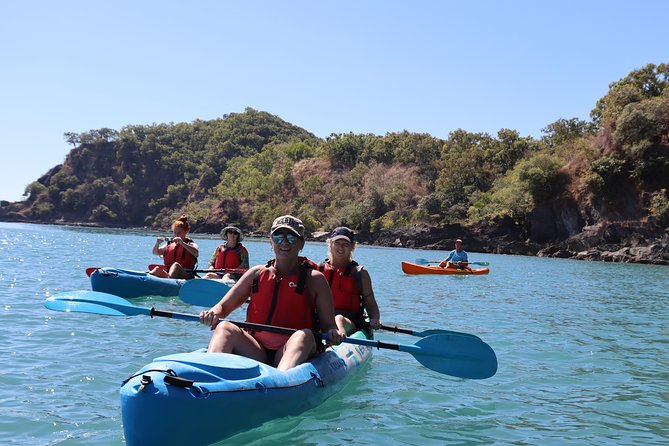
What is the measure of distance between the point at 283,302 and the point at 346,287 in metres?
2.05

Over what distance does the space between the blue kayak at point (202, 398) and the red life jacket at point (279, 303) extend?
530 mm

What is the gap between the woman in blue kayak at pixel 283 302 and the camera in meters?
4.72

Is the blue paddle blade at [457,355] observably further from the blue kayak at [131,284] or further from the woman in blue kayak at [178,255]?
the woman in blue kayak at [178,255]

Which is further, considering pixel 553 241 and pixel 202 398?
pixel 553 241

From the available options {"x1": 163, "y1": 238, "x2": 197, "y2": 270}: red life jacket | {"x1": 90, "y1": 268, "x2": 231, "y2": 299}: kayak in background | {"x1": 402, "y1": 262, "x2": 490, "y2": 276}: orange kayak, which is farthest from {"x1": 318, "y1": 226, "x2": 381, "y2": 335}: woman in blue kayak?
{"x1": 402, "y1": 262, "x2": 490, "y2": 276}: orange kayak

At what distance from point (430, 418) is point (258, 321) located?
1.65 m

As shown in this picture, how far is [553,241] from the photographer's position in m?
47.2

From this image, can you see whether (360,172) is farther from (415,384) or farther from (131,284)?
(415,384)

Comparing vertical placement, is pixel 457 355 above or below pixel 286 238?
below

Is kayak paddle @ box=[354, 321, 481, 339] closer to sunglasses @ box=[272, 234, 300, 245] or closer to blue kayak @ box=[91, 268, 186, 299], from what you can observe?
sunglasses @ box=[272, 234, 300, 245]

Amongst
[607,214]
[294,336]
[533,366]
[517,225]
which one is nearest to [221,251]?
[533,366]

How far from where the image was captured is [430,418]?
16.7ft

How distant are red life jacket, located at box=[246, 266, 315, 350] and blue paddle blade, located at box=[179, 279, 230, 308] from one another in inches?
101

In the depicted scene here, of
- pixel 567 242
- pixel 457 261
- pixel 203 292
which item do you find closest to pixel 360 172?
pixel 567 242
